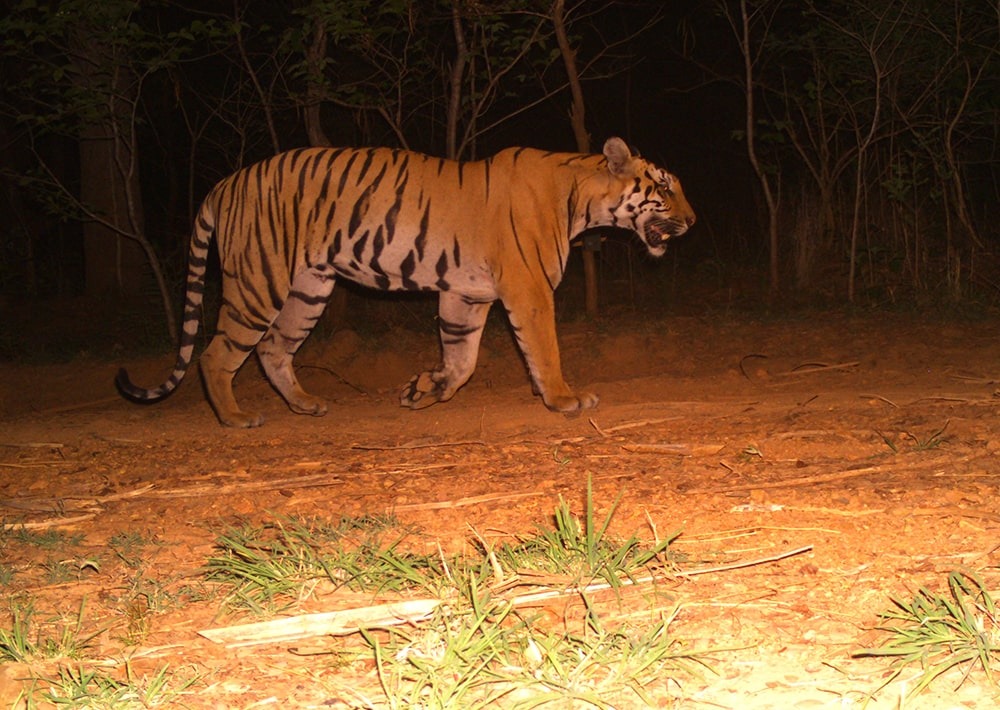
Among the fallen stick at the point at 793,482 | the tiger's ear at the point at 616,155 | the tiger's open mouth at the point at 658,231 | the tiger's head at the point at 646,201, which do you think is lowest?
the fallen stick at the point at 793,482

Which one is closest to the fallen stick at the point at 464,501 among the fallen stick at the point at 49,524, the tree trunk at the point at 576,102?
the fallen stick at the point at 49,524

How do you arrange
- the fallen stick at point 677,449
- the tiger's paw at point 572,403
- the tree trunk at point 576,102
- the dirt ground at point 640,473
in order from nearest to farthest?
the dirt ground at point 640,473
the fallen stick at point 677,449
the tiger's paw at point 572,403
the tree trunk at point 576,102

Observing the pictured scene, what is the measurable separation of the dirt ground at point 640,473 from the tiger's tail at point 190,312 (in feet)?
0.74

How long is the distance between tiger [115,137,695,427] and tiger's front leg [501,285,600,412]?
1 cm

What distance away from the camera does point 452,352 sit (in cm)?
661

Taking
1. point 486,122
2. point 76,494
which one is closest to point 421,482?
point 76,494

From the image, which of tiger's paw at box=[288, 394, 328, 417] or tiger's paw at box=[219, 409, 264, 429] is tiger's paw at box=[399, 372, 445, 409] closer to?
tiger's paw at box=[288, 394, 328, 417]

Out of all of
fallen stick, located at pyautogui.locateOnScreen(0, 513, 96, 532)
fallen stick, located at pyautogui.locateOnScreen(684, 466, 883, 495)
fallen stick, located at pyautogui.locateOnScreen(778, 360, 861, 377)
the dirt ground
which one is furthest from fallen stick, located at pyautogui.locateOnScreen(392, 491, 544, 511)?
fallen stick, located at pyautogui.locateOnScreen(778, 360, 861, 377)

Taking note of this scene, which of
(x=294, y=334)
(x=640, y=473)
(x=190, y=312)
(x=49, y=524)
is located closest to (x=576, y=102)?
(x=294, y=334)

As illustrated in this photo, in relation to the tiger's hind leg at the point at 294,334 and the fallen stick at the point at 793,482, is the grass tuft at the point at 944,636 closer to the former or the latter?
the fallen stick at the point at 793,482

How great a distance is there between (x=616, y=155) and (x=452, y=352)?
1.51 meters

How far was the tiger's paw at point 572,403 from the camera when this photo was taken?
604cm

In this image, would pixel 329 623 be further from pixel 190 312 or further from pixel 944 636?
pixel 190 312

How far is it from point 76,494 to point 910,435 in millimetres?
3612
